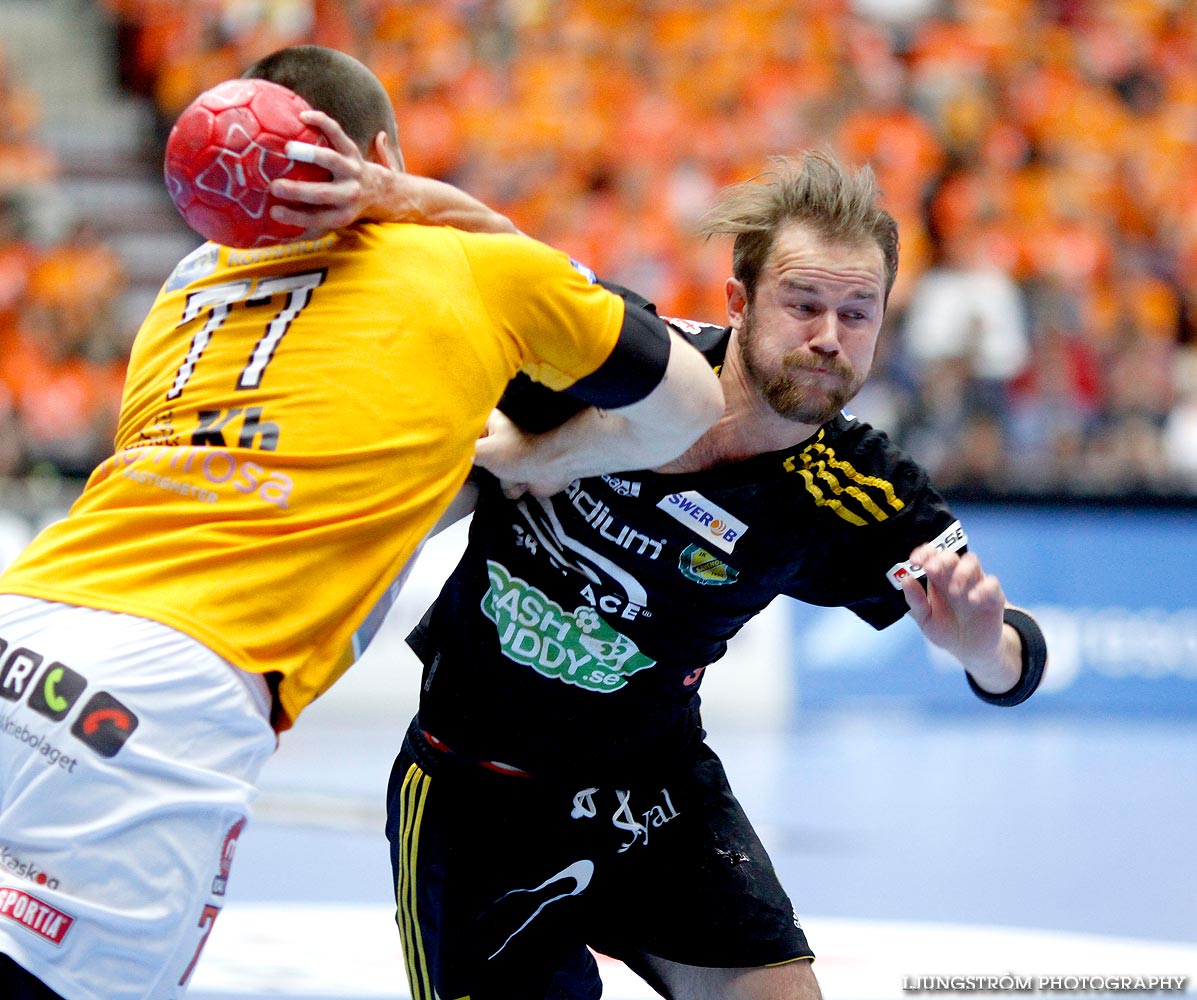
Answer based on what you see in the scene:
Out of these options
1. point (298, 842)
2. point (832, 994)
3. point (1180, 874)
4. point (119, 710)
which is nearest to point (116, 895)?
point (119, 710)

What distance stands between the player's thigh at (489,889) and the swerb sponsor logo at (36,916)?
1307 millimetres

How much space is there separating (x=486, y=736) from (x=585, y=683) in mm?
263

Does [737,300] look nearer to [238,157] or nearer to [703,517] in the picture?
[703,517]

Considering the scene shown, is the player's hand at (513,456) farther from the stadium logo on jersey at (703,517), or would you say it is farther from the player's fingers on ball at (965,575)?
the player's fingers on ball at (965,575)

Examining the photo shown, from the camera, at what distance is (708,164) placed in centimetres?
1386

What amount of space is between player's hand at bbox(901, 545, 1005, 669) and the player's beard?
364 mm

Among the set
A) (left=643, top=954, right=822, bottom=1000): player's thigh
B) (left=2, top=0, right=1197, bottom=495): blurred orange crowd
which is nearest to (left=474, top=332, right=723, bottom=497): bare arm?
(left=643, top=954, right=822, bottom=1000): player's thigh

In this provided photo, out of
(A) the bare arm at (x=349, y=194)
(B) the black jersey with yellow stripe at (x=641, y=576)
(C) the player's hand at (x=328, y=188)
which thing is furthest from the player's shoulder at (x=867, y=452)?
(C) the player's hand at (x=328, y=188)

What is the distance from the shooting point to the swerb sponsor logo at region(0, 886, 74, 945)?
2389 millimetres

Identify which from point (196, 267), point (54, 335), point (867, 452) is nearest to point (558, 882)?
point (867, 452)

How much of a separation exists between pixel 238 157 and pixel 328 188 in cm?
15

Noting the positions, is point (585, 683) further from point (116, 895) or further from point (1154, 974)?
point (1154, 974)

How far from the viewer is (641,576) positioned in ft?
11.6

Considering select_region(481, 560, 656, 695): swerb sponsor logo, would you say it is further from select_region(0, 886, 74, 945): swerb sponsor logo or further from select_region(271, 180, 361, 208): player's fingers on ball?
select_region(0, 886, 74, 945): swerb sponsor logo
